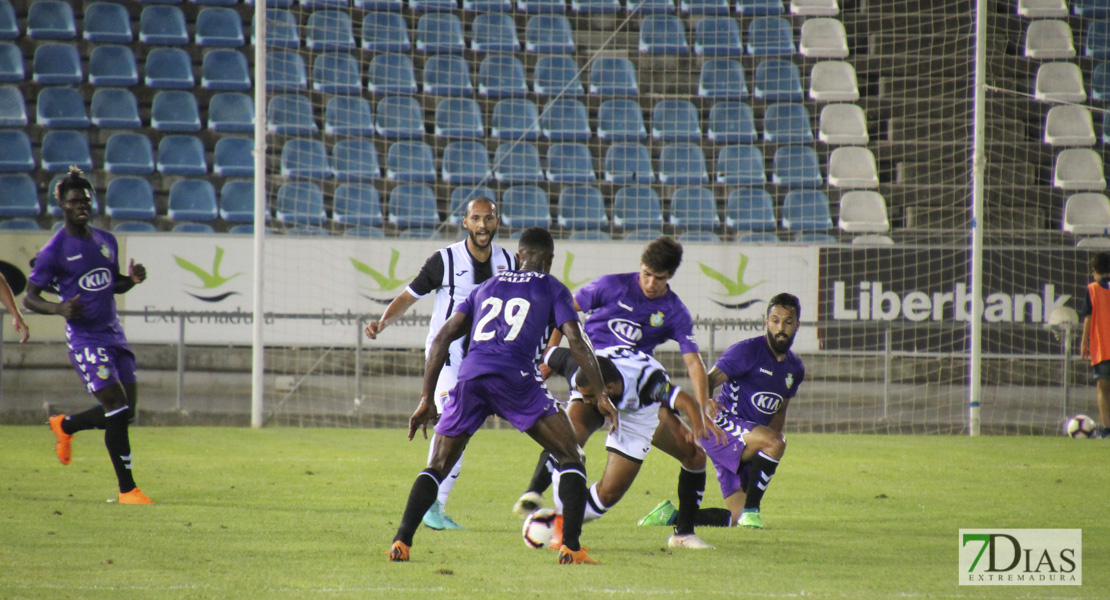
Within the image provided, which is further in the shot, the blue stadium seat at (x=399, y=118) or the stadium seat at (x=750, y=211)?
the blue stadium seat at (x=399, y=118)

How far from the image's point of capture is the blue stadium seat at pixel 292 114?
15.6 meters

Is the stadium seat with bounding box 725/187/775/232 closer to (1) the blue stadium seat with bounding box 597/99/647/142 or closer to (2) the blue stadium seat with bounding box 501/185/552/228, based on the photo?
(1) the blue stadium seat with bounding box 597/99/647/142

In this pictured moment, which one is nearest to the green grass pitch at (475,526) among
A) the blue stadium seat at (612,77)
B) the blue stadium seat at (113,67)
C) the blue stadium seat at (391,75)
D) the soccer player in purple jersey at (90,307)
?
the soccer player in purple jersey at (90,307)

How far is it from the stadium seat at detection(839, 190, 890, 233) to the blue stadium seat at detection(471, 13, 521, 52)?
5563mm

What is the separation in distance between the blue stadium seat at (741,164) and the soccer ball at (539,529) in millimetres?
10621

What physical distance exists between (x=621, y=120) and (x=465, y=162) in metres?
2.45

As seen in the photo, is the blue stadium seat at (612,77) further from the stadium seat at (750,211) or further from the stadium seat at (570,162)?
the stadium seat at (750,211)

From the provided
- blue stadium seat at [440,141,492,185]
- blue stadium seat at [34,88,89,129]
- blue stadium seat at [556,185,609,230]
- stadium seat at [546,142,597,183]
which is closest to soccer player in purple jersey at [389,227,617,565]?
blue stadium seat at [556,185,609,230]

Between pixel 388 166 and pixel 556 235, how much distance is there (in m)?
2.73

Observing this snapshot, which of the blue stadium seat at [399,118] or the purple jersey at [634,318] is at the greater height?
the blue stadium seat at [399,118]

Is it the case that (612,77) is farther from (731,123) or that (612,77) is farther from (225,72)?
(225,72)

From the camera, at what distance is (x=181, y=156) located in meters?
16.0

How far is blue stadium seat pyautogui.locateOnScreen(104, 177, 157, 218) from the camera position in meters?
15.2

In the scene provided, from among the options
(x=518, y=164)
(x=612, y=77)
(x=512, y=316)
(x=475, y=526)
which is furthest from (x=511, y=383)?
(x=612, y=77)
